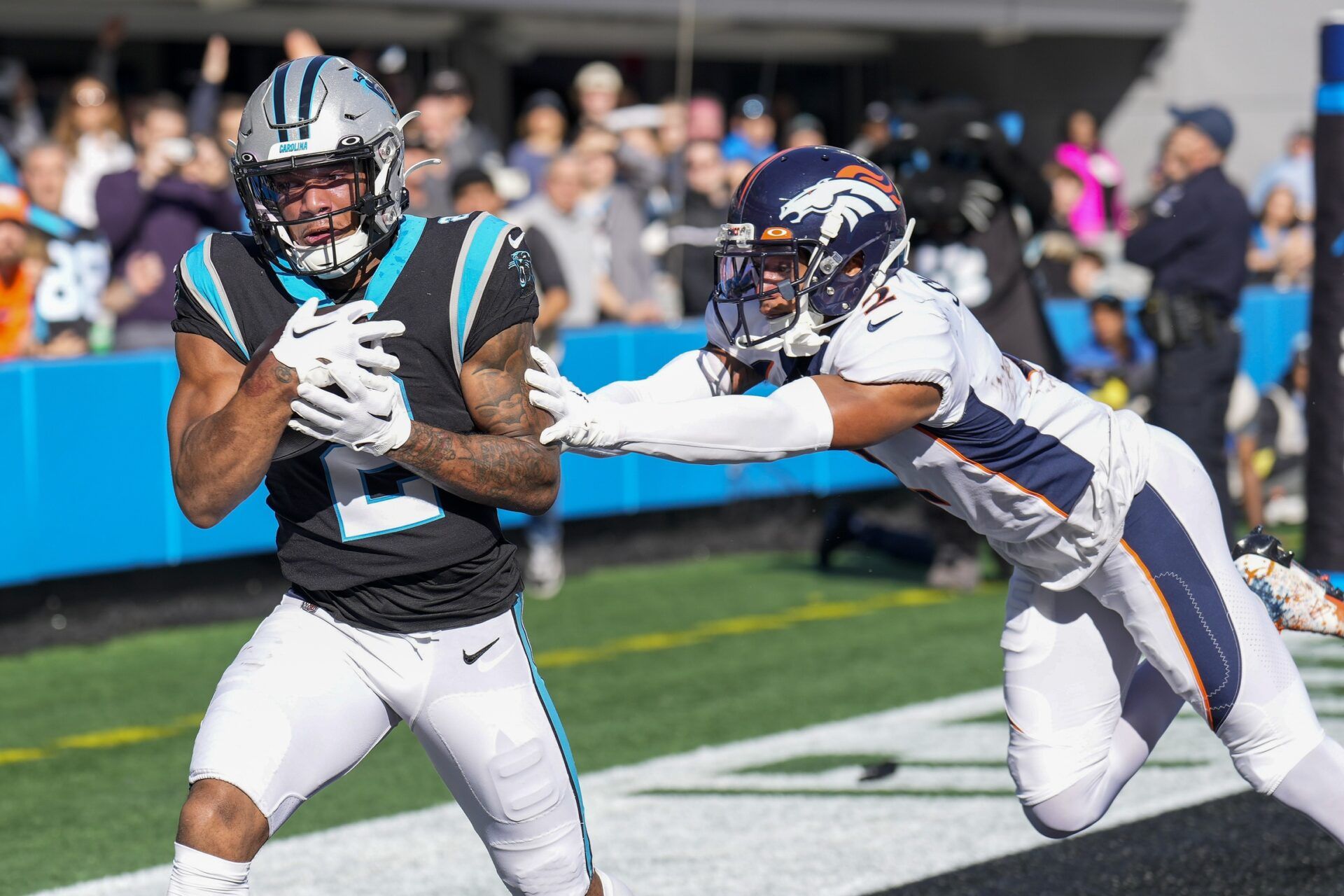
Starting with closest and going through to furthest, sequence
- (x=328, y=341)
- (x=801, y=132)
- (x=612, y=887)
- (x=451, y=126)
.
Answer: (x=328, y=341) → (x=612, y=887) → (x=451, y=126) → (x=801, y=132)

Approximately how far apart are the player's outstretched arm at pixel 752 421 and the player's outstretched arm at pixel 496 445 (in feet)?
0.54

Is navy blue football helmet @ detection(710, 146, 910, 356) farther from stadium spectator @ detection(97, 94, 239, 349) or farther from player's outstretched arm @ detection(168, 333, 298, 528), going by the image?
stadium spectator @ detection(97, 94, 239, 349)

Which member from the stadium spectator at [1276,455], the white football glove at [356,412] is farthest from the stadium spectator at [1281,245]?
the white football glove at [356,412]

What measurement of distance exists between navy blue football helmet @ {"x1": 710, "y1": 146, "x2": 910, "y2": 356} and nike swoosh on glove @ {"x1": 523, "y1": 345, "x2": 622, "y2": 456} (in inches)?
21.0

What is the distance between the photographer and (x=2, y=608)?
727 cm

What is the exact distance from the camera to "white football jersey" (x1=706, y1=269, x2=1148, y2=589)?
335 centimetres

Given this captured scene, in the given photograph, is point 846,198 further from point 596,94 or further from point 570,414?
point 596,94

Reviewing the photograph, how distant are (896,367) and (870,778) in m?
2.41

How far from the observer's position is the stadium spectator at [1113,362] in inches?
372

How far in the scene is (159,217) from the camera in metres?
8.29

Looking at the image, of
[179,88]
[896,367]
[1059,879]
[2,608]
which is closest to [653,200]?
[179,88]

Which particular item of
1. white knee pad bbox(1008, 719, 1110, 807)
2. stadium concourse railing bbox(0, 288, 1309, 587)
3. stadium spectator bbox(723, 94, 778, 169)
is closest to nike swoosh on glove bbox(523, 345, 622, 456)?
white knee pad bbox(1008, 719, 1110, 807)

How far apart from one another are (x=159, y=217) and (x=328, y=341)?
18.9ft

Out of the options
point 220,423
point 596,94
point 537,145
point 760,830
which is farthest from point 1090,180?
point 220,423
